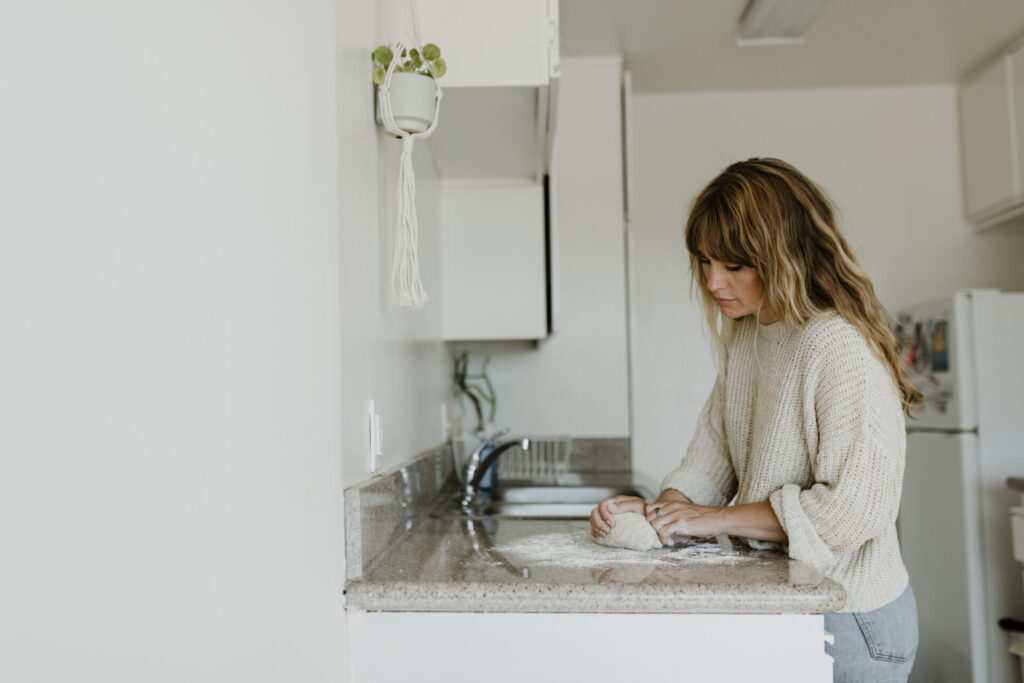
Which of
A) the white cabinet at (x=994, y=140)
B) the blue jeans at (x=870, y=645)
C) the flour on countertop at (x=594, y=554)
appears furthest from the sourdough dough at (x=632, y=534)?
the white cabinet at (x=994, y=140)

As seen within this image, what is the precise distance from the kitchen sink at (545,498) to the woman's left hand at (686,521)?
703mm

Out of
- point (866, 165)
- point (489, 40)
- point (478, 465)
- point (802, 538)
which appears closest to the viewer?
point (802, 538)

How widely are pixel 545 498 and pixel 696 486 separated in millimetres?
954

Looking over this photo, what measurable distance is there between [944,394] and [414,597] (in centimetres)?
255

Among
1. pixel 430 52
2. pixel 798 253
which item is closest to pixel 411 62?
pixel 430 52

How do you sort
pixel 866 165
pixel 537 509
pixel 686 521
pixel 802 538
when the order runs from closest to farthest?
pixel 802 538
pixel 686 521
pixel 537 509
pixel 866 165

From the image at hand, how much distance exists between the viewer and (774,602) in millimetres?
1056

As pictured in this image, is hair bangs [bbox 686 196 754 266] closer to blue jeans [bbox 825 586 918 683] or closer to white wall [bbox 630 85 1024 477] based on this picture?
blue jeans [bbox 825 586 918 683]

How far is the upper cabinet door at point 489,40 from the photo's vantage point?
148 centimetres

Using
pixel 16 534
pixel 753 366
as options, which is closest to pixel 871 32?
pixel 753 366

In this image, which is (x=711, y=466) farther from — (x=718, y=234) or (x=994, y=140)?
(x=994, y=140)

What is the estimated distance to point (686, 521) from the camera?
1310mm

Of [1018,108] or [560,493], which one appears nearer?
[560,493]

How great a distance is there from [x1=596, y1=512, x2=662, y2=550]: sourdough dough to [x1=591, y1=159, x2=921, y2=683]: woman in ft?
0.06
